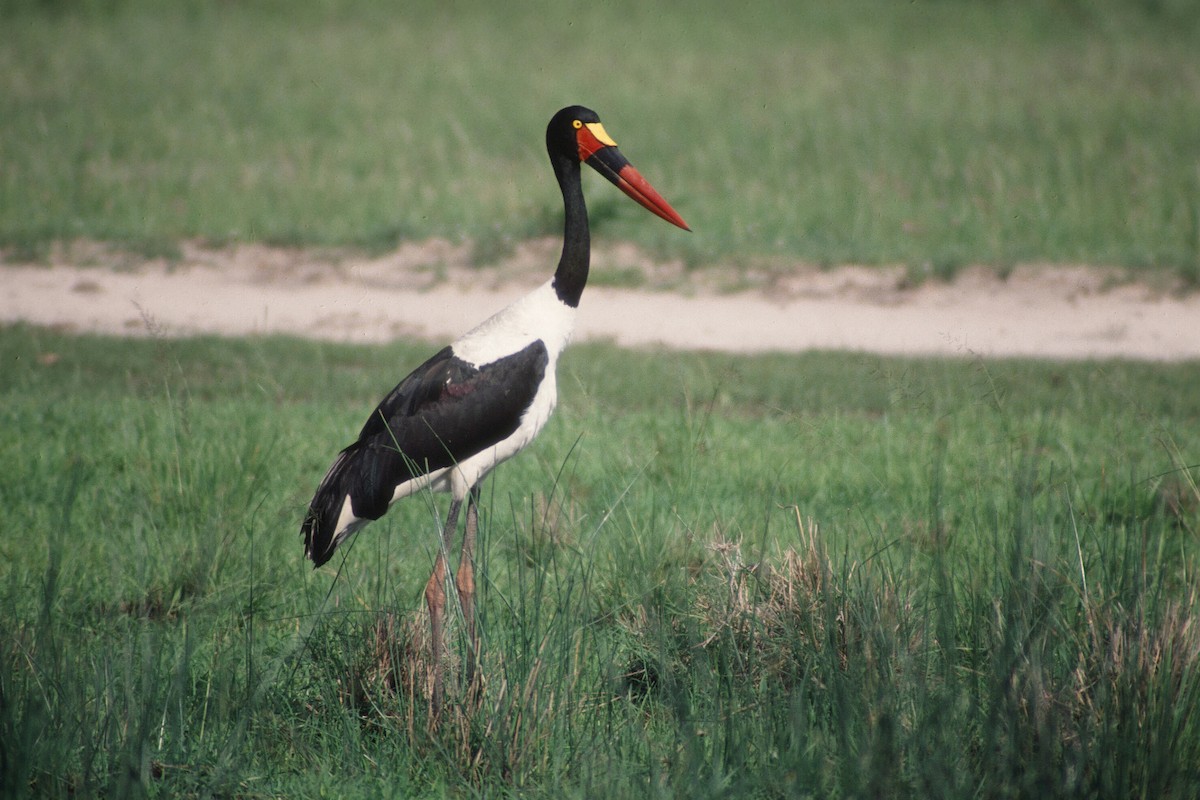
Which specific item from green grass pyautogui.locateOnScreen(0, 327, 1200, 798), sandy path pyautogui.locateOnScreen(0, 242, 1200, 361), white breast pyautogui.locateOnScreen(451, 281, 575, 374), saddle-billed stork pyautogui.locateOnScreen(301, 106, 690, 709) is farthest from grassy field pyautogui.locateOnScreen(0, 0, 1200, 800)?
white breast pyautogui.locateOnScreen(451, 281, 575, 374)

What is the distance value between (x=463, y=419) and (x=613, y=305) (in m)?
4.84

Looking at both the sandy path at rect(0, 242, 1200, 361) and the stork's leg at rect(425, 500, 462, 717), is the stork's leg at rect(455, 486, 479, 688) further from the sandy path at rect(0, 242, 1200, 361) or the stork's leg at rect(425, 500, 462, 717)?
the sandy path at rect(0, 242, 1200, 361)

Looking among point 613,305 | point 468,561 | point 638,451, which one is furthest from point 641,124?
point 468,561

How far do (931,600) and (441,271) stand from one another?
591 centimetres

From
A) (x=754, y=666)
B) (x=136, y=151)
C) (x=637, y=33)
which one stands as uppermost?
(x=637, y=33)

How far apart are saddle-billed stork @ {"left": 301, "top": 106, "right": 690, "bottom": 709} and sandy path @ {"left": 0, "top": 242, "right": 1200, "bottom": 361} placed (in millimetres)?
3887

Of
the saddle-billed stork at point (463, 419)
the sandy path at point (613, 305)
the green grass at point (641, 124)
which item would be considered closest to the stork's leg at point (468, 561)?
the saddle-billed stork at point (463, 419)

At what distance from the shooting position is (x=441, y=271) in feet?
29.3

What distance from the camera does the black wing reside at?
12.0ft

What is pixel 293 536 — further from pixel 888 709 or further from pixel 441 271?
pixel 441 271

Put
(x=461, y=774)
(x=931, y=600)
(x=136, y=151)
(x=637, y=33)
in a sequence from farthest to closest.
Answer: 1. (x=637, y=33)
2. (x=136, y=151)
3. (x=931, y=600)
4. (x=461, y=774)

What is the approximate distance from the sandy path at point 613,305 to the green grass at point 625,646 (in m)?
2.93

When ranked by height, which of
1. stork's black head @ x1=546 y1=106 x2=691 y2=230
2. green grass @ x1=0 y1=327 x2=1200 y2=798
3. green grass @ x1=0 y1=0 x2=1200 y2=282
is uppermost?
green grass @ x1=0 y1=0 x2=1200 y2=282

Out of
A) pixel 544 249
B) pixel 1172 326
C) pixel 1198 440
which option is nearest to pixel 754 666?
pixel 1198 440
